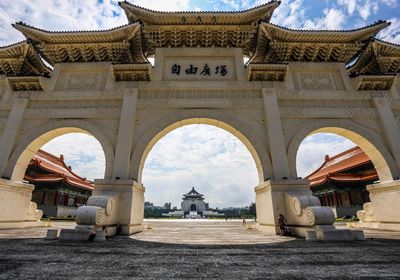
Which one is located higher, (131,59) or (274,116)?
(131,59)

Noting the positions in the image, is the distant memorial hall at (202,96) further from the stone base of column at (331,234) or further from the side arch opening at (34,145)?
the stone base of column at (331,234)

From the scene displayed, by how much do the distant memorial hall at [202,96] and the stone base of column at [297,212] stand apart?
2.7 inches

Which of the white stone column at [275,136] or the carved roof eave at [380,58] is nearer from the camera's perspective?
the white stone column at [275,136]

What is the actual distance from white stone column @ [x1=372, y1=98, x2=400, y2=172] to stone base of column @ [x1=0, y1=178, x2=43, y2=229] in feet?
50.9

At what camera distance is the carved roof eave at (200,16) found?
9953 mm

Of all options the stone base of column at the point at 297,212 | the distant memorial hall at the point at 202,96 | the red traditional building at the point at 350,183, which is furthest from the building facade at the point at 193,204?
the stone base of column at the point at 297,212

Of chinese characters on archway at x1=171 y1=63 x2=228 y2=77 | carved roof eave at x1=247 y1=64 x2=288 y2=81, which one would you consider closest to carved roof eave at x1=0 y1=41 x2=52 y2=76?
chinese characters on archway at x1=171 y1=63 x2=228 y2=77

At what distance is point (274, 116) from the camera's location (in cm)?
916

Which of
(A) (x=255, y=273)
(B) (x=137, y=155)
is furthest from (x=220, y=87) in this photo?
(A) (x=255, y=273)

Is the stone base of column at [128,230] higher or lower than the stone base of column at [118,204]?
lower

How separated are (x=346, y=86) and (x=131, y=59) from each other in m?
10.2

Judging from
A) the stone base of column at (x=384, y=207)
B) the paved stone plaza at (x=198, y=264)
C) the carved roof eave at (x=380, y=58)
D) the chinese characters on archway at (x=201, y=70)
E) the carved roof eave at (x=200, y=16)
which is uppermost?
the carved roof eave at (x=200, y=16)

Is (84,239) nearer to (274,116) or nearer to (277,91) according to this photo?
(274,116)

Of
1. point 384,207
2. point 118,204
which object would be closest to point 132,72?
point 118,204
